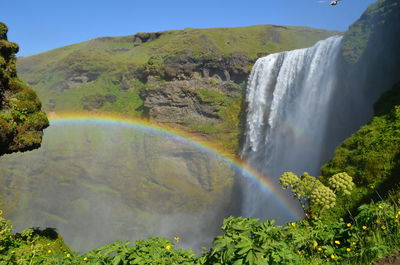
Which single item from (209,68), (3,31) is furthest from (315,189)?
(209,68)

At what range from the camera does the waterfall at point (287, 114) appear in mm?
20297

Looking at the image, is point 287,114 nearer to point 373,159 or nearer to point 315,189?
point 373,159

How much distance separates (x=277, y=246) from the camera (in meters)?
2.94

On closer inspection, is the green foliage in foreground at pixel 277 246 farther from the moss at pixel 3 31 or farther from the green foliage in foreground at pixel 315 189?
the moss at pixel 3 31

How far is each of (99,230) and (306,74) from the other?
24572 mm

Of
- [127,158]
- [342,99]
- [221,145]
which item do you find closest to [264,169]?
[221,145]

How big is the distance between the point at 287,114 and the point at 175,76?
17.3m

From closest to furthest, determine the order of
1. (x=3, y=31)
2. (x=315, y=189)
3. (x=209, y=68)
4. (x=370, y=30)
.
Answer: (x=315, y=189)
(x=3, y=31)
(x=370, y=30)
(x=209, y=68)

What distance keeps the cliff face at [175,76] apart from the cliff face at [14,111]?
2390 centimetres

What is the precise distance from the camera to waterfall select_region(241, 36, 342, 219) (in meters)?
20.3

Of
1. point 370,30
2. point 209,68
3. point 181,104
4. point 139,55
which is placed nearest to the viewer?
point 370,30

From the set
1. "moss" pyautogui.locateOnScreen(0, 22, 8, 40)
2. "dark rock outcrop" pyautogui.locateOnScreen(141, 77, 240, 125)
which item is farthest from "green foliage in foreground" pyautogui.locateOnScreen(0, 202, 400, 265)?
"dark rock outcrop" pyautogui.locateOnScreen(141, 77, 240, 125)

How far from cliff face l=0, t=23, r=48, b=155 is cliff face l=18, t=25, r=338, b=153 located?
2390cm

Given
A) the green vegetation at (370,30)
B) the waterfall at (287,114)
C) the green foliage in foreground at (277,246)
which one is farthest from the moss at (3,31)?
the waterfall at (287,114)
